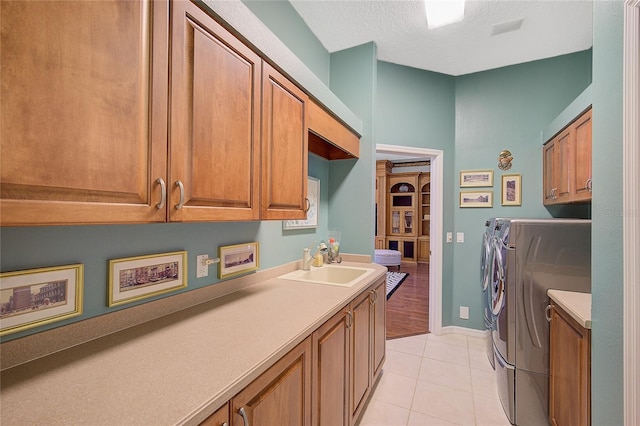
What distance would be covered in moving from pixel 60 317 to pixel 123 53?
30.8 inches

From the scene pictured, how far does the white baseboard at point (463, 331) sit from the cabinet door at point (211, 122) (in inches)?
A: 114

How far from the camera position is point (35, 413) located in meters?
0.58

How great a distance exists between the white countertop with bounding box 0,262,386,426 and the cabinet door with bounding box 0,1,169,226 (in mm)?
408

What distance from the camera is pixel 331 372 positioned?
4.23 feet

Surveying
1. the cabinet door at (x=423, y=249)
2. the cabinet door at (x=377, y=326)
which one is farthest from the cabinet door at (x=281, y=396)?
the cabinet door at (x=423, y=249)

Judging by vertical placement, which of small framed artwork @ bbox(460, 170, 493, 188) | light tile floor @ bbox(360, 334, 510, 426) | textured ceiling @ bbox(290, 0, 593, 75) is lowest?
light tile floor @ bbox(360, 334, 510, 426)

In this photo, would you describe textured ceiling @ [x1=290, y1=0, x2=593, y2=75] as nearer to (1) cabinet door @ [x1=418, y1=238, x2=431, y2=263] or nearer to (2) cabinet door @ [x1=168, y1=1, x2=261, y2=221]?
(2) cabinet door @ [x1=168, y1=1, x2=261, y2=221]

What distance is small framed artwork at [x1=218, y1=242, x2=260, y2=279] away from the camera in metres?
1.41

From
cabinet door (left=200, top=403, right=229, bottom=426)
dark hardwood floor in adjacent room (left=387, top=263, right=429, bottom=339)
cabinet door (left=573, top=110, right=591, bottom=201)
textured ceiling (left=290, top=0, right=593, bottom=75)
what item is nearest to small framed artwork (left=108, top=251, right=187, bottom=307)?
cabinet door (left=200, top=403, right=229, bottom=426)

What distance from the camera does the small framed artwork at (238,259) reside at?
1408 mm

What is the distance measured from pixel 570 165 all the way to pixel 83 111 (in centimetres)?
312

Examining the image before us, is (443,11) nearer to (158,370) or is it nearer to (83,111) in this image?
(83,111)

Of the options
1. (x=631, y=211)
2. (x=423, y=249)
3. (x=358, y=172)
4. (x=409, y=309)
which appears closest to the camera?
(x=631, y=211)

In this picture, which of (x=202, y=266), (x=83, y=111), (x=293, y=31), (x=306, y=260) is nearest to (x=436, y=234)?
(x=306, y=260)
